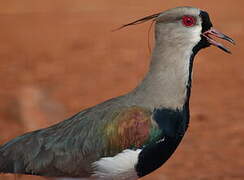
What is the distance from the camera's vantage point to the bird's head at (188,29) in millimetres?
5250

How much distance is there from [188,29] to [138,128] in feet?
2.54

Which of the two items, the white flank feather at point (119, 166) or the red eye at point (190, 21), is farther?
the red eye at point (190, 21)

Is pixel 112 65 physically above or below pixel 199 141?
above

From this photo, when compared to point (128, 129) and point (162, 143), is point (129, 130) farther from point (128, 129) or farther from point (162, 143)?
point (162, 143)

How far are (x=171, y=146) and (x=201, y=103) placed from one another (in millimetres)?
5755

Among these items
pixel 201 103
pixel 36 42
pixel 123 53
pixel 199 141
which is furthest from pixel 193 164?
pixel 36 42

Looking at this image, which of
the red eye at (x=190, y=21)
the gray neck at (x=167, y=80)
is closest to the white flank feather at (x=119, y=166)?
the gray neck at (x=167, y=80)

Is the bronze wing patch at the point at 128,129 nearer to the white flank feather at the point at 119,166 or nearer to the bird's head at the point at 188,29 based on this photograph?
the white flank feather at the point at 119,166

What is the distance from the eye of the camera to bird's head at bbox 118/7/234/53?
207 inches

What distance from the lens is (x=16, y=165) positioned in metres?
5.35

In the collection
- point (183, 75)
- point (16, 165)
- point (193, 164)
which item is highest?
point (183, 75)

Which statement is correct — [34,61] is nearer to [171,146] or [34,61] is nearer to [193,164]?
[193,164]

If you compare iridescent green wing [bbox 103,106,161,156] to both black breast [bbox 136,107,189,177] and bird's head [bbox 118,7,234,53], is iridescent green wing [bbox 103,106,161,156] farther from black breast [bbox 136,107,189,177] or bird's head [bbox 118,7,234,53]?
bird's head [bbox 118,7,234,53]

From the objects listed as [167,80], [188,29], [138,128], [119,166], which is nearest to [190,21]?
[188,29]
